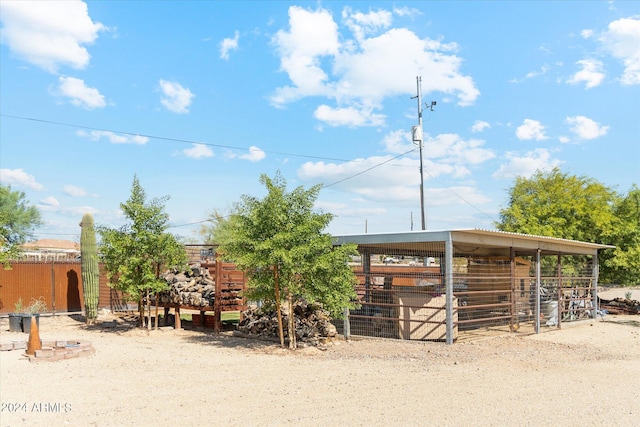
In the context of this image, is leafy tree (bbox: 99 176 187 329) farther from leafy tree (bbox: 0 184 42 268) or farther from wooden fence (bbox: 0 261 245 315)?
leafy tree (bbox: 0 184 42 268)

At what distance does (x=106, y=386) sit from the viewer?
8.16m

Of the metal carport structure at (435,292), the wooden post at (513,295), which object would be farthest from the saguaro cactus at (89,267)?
the wooden post at (513,295)

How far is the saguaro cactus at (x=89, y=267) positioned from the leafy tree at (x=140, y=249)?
2.85 m

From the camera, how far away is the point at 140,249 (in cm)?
1469

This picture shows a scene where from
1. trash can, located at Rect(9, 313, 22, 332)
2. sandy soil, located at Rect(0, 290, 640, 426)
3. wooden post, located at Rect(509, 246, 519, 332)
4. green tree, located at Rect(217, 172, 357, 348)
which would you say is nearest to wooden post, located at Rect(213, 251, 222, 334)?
sandy soil, located at Rect(0, 290, 640, 426)

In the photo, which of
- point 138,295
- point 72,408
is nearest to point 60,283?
point 138,295

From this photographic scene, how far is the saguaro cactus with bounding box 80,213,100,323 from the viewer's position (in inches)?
680

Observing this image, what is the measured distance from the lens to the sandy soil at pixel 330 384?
6602 mm

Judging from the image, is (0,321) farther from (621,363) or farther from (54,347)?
(621,363)

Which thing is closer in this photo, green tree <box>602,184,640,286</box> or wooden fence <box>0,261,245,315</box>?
wooden fence <box>0,261,245,315</box>

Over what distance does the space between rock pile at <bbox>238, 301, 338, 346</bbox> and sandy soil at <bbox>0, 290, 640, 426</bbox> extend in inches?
28.8

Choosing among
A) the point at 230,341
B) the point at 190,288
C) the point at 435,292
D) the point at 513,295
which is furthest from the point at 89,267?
the point at 513,295

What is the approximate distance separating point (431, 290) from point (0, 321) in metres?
14.0

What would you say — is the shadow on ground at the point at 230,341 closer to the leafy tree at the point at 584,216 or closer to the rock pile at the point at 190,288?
the rock pile at the point at 190,288
